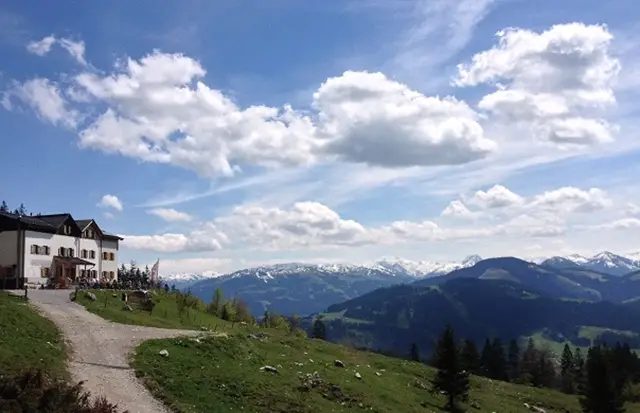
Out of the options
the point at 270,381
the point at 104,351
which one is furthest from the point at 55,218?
the point at 270,381

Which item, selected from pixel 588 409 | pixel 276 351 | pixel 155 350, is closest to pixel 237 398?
pixel 155 350

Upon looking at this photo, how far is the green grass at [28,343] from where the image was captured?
3216 cm

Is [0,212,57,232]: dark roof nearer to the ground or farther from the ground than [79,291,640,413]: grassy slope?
farther from the ground

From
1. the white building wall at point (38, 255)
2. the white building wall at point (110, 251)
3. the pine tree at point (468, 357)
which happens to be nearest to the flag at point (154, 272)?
the white building wall at point (110, 251)

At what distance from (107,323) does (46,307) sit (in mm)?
8322

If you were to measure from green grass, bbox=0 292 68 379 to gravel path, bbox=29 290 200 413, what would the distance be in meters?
0.95

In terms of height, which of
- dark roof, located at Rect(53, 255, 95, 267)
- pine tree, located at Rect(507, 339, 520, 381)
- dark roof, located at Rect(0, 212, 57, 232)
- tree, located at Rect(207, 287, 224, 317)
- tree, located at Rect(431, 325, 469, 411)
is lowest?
pine tree, located at Rect(507, 339, 520, 381)

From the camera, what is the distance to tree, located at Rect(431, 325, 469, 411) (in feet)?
182

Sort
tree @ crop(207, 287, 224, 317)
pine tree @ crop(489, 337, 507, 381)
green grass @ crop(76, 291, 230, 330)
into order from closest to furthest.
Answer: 1. green grass @ crop(76, 291, 230, 330)
2. tree @ crop(207, 287, 224, 317)
3. pine tree @ crop(489, 337, 507, 381)

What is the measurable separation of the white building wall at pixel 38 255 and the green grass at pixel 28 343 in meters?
37.9

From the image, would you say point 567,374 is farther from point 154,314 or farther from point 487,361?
point 154,314

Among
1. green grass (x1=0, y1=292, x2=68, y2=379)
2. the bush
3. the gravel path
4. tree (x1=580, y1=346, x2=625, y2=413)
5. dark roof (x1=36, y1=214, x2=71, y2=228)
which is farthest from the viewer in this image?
dark roof (x1=36, y1=214, x2=71, y2=228)

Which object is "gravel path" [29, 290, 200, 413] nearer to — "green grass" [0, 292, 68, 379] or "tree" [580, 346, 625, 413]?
"green grass" [0, 292, 68, 379]

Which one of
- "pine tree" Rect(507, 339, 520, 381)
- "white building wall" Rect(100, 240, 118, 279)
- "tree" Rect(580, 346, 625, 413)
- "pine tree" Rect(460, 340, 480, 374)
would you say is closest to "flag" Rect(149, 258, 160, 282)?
"white building wall" Rect(100, 240, 118, 279)
